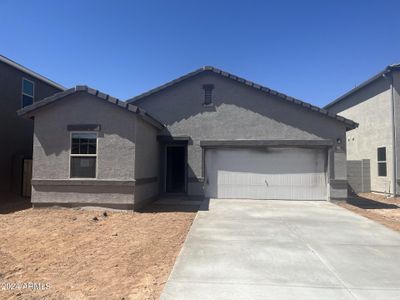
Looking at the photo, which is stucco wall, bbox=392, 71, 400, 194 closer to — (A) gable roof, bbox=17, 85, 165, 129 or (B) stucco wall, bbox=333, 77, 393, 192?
(B) stucco wall, bbox=333, 77, 393, 192

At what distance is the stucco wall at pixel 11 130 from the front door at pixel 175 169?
7283mm

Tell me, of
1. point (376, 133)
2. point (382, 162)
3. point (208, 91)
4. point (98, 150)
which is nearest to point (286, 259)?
point (98, 150)

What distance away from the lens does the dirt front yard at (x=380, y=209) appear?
950 cm

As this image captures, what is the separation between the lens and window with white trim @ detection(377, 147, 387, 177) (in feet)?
53.1

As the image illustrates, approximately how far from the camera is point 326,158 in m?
13.7

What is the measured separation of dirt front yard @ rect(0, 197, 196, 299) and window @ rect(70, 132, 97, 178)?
4.78 feet

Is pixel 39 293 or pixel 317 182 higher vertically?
pixel 317 182

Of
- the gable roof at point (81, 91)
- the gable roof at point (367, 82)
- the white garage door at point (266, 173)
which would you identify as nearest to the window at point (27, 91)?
the gable roof at point (81, 91)

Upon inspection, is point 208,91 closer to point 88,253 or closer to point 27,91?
point 27,91

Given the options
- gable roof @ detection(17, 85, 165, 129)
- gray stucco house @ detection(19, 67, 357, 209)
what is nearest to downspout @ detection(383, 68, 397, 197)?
gray stucco house @ detection(19, 67, 357, 209)

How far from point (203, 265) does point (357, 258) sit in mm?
2999

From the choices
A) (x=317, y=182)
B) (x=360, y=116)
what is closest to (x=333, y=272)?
(x=317, y=182)

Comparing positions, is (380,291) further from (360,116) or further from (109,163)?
(360,116)

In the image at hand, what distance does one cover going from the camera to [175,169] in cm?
1584
